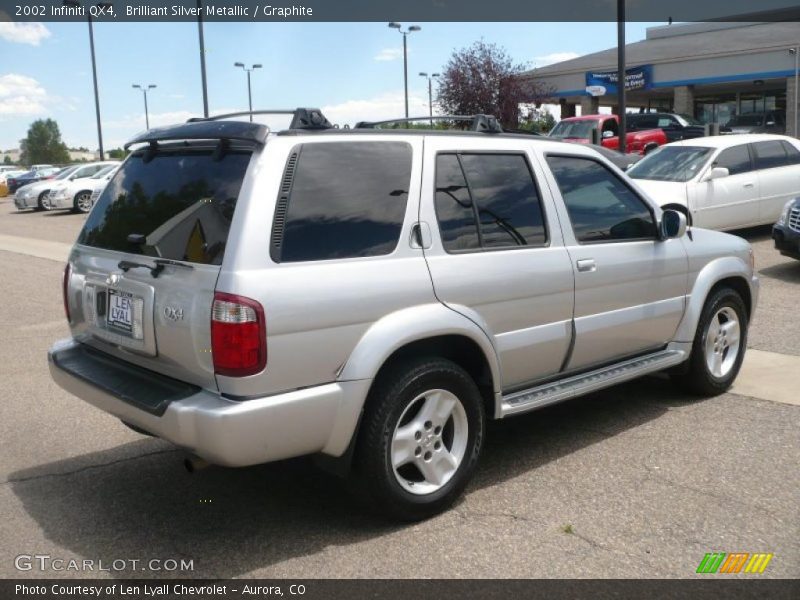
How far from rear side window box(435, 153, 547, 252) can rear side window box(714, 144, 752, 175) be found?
898cm

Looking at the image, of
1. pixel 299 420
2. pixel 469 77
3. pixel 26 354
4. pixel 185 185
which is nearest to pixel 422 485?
pixel 299 420

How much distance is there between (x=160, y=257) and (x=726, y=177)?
34.7 ft

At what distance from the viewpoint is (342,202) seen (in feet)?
12.2

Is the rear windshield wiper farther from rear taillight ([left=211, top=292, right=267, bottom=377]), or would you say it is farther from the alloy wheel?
the alloy wheel

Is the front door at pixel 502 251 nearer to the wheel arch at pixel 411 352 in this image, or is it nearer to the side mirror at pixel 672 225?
the wheel arch at pixel 411 352

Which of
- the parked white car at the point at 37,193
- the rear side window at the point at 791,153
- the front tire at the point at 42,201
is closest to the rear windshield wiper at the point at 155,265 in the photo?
the rear side window at the point at 791,153

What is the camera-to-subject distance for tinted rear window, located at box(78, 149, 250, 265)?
11.7 feet

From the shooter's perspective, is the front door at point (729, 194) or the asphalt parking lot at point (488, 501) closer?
the asphalt parking lot at point (488, 501)

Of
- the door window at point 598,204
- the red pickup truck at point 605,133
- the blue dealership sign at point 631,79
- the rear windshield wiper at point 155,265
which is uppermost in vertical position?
the blue dealership sign at point 631,79

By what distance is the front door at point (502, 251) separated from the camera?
13.3 ft

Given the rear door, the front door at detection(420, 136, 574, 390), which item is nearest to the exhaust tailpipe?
the front door at detection(420, 136, 574, 390)

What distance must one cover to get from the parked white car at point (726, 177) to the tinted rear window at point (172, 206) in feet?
29.6

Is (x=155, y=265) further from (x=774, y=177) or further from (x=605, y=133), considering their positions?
(x=605, y=133)

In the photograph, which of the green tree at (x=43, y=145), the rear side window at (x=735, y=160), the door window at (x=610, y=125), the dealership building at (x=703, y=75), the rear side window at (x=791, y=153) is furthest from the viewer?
the green tree at (x=43, y=145)
